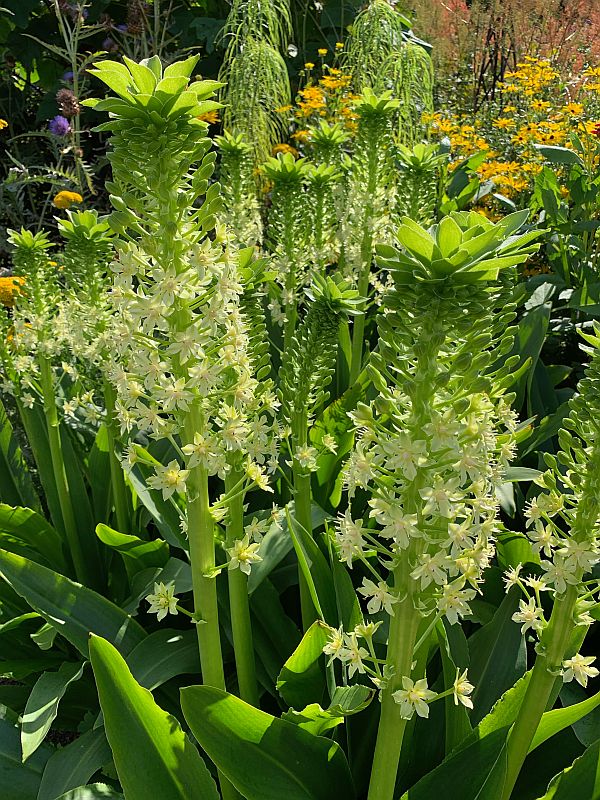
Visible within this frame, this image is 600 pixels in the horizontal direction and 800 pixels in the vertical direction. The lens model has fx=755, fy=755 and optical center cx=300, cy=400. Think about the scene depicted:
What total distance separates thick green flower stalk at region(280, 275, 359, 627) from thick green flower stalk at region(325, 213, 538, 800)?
68 centimetres

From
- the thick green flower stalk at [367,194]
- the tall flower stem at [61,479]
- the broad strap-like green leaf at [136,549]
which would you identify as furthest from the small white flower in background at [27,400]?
the thick green flower stalk at [367,194]

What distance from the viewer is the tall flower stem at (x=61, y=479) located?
2854 mm

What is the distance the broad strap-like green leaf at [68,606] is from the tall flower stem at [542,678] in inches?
50.0

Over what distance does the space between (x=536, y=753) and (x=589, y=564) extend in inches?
39.6

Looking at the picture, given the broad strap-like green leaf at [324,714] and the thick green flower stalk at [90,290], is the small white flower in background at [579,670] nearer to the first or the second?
the broad strap-like green leaf at [324,714]

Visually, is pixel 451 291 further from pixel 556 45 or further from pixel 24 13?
pixel 24 13

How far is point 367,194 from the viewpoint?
3.42m

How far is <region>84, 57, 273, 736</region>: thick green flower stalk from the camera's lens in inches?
58.0

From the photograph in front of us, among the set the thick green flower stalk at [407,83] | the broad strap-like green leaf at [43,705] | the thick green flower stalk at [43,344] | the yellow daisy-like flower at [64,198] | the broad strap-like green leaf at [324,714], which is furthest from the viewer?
the thick green flower stalk at [407,83]

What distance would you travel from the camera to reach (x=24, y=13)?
755 cm

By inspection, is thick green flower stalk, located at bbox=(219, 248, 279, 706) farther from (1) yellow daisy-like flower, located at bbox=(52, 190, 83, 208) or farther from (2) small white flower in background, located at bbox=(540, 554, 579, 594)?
(1) yellow daisy-like flower, located at bbox=(52, 190, 83, 208)

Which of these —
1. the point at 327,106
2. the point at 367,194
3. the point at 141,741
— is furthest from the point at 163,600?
the point at 327,106

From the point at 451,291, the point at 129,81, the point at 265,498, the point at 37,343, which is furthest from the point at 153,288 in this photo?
the point at 265,498

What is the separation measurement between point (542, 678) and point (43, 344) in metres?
2.04
